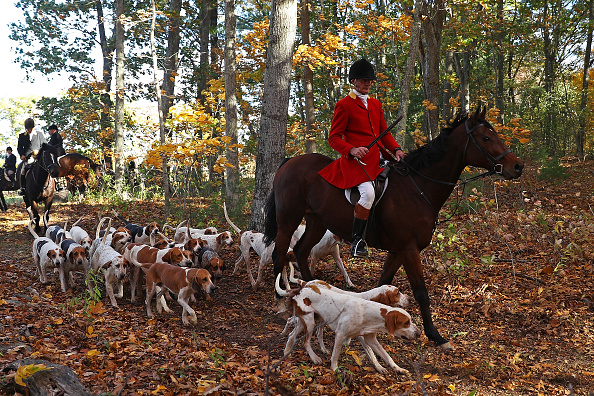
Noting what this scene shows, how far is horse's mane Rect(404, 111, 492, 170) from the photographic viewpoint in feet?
18.4

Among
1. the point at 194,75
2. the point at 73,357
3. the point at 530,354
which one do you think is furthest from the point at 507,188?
the point at 194,75

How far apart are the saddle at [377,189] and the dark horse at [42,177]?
9.71 metres

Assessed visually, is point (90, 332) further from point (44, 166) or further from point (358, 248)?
point (44, 166)

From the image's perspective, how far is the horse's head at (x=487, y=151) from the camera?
16.9ft

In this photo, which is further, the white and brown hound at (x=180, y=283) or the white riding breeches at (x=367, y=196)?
the white and brown hound at (x=180, y=283)

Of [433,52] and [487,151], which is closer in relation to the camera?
[487,151]

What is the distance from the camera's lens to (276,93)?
9148 mm

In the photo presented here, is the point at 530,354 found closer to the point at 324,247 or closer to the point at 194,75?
the point at 324,247

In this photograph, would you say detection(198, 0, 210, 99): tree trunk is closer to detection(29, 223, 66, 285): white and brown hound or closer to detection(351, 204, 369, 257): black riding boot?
detection(29, 223, 66, 285): white and brown hound

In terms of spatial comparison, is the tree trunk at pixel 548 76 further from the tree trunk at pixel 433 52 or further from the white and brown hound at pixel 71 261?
the white and brown hound at pixel 71 261

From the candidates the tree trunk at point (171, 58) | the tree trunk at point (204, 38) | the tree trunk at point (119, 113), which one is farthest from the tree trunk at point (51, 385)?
the tree trunk at point (204, 38)

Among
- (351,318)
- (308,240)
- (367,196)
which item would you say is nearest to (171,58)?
(308,240)

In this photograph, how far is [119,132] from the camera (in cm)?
1792

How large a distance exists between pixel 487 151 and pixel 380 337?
8.46ft
